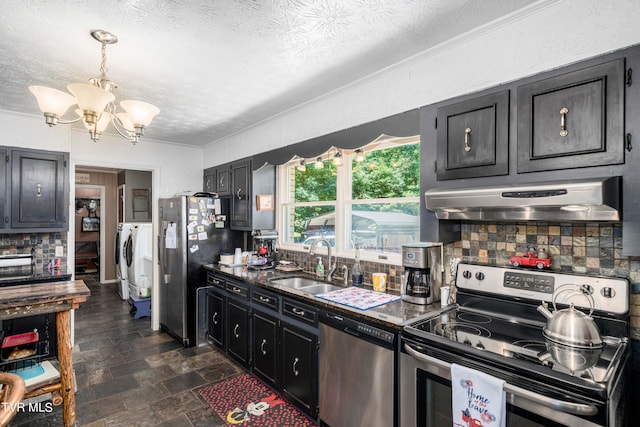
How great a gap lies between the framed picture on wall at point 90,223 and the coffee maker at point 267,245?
241 inches

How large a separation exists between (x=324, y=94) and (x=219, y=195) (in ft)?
7.54

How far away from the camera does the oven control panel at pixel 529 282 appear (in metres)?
1.74

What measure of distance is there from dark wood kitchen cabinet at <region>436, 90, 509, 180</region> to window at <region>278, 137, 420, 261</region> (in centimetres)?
63

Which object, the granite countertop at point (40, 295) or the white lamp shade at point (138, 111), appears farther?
the granite countertop at point (40, 295)

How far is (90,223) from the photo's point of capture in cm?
812

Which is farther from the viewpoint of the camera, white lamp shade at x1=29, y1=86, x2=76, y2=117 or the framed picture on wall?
the framed picture on wall

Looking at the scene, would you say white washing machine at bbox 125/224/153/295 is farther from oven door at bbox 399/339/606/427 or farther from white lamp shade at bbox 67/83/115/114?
oven door at bbox 399/339/606/427

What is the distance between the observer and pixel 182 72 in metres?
2.53

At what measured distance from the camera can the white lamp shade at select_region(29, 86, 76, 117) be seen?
1.83 metres

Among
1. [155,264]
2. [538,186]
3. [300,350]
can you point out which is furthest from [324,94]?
[155,264]

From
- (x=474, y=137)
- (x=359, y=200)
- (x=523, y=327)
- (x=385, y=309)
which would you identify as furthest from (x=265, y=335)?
(x=474, y=137)

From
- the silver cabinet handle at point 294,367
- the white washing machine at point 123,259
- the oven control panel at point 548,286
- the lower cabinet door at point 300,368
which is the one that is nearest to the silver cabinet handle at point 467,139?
the oven control panel at point 548,286

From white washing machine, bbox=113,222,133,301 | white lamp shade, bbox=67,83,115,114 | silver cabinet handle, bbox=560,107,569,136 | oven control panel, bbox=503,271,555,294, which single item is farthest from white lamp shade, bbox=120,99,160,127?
white washing machine, bbox=113,222,133,301

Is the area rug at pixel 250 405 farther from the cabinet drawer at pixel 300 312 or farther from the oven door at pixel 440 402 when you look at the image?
the oven door at pixel 440 402
